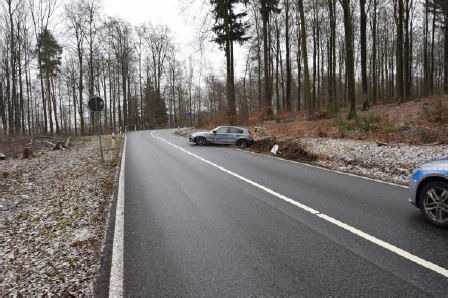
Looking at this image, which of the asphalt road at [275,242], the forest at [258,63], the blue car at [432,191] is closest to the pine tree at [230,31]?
the forest at [258,63]

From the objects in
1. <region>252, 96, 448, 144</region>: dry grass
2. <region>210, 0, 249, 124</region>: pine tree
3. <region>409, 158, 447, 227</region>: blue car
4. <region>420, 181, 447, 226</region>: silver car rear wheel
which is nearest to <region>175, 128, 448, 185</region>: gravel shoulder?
<region>252, 96, 448, 144</region>: dry grass

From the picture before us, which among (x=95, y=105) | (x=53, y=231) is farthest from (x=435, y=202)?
(x=95, y=105)

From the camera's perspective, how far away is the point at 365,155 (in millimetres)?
12102

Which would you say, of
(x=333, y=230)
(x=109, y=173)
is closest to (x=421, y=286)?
(x=333, y=230)

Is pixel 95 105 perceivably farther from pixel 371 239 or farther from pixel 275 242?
pixel 371 239

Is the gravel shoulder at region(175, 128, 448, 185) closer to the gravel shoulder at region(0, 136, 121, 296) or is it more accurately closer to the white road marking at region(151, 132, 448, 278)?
the white road marking at region(151, 132, 448, 278)

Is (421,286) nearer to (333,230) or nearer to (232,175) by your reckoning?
(333,230)

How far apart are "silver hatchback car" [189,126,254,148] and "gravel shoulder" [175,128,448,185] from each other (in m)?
3.84

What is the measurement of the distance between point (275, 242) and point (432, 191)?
110 inches

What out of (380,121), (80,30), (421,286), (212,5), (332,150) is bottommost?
(421,286)

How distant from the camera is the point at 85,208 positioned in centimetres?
721

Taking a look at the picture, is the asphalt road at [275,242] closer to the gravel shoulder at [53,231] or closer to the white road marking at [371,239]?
the white road marking at [371,239]

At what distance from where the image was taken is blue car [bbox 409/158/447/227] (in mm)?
5148

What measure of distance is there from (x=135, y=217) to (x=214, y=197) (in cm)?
199
